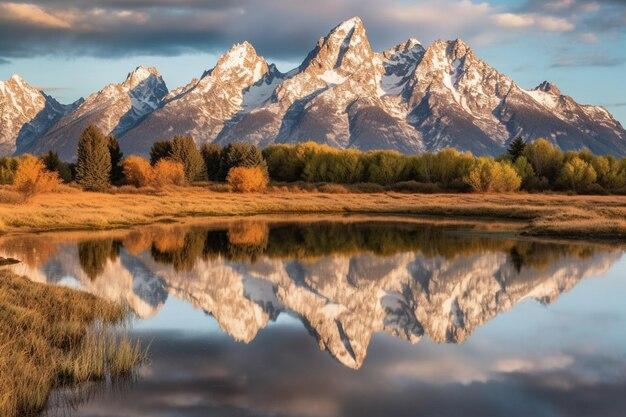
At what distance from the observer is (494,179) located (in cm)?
13500

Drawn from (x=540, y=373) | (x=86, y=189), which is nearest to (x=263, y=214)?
(x=86, y=189)

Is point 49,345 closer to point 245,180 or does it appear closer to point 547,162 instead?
A: point 245,180

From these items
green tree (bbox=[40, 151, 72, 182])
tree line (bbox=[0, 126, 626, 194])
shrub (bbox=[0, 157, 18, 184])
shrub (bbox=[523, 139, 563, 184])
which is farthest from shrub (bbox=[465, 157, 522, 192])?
shrub (bbox=[0, 157, 18, 184])

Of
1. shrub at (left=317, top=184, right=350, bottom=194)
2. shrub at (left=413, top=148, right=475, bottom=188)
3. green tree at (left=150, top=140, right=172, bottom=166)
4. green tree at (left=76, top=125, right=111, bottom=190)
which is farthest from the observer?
green tree at (left=150, top=140, right=172, bottom=166)

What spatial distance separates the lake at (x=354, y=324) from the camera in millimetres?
18781

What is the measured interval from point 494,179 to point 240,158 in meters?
52.4

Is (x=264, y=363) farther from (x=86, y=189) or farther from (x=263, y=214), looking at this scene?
(x=86, y=189)

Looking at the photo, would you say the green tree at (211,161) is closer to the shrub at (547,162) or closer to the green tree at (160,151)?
the green tree at (160,151)

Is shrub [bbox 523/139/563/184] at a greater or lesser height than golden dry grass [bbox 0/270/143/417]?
greater

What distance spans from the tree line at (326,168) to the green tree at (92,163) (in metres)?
0.18

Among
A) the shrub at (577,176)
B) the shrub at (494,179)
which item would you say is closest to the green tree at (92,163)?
the shrub at (494,179)

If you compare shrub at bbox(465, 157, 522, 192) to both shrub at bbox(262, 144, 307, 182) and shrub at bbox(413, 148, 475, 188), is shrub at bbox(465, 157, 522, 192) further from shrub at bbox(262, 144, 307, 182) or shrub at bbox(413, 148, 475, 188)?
shrub at bbox(262, 144, 307, 182)

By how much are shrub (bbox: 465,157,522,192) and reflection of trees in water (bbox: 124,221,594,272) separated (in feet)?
211

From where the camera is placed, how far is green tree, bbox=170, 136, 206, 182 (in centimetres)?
15225
